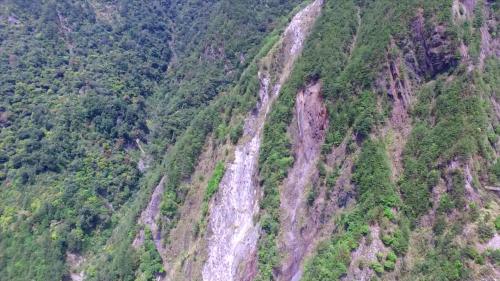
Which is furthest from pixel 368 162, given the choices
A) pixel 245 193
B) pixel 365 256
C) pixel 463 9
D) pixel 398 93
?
pixel 463 9

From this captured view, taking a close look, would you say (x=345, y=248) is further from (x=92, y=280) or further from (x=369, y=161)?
(x=92, y=280)

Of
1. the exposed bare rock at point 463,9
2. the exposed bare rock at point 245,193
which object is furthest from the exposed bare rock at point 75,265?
the exposed bare rock at point 463,9

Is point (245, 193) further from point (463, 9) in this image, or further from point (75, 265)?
point (75, 265)

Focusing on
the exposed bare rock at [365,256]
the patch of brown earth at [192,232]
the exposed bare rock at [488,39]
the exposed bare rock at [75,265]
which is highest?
the exposed bare rock at [75,265]

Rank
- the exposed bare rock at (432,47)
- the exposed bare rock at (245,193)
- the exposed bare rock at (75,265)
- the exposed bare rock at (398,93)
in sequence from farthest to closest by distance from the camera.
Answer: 1. the exposed bare rock at (75,265)
2. the exposed bare rock at (245,193)
3. the exposed bare rock at (432,47)
4. the exposed bare rock at (398,93)

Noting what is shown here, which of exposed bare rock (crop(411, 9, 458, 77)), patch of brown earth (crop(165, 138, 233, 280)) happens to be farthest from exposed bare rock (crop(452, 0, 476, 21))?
patch of brown earth (crop(165, 138, 233, 280))

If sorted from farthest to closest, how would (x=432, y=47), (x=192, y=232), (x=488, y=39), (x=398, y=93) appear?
(x=192, y=232) < (x=488, y=39) < (x=398, y=93) < (x=432, y=47)

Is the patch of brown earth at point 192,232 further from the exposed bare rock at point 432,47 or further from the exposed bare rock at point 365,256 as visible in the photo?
the exposed bare rock at point 432,47

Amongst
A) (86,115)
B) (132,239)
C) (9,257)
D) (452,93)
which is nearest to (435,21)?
(452,93)
